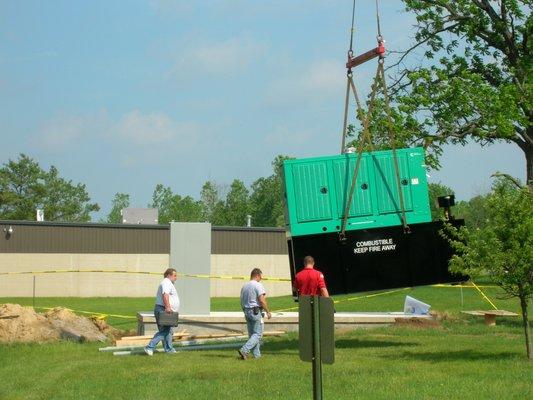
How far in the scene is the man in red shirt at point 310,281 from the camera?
17062mm

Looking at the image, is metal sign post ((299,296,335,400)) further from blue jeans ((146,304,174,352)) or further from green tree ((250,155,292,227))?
green tree ((250,155,292,227))

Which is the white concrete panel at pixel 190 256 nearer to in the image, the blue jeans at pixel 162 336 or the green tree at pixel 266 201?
the blue jeans at pixel 162 336

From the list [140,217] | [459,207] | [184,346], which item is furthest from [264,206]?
[184,346]

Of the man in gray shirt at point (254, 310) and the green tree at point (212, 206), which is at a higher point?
the green tree at point (212, 206)

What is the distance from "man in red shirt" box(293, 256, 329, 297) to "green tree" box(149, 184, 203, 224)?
85584 mm

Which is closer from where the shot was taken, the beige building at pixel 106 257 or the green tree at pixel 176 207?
the beige building at pixel 106 257

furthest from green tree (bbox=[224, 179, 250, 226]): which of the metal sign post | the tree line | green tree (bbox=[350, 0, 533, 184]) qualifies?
the metal sign post

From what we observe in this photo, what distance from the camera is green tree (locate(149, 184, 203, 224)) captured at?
10502 centimetres

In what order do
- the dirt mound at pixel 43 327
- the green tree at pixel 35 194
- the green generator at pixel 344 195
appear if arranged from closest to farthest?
the green generator at pixel 344 195 → the dirt mound at pixel 43 327 → the green tree at pixel 35 194

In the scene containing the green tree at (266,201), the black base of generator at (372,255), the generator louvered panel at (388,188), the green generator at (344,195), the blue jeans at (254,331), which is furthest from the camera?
the green tree at (266,201)

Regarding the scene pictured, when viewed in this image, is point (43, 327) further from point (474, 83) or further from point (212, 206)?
point (212, 206)

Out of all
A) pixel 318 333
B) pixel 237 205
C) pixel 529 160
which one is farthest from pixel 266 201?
pixel 318 333

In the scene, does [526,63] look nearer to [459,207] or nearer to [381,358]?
[381,358]

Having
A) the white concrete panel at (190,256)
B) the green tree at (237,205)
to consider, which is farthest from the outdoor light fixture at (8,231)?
the green tree at (237,205)
